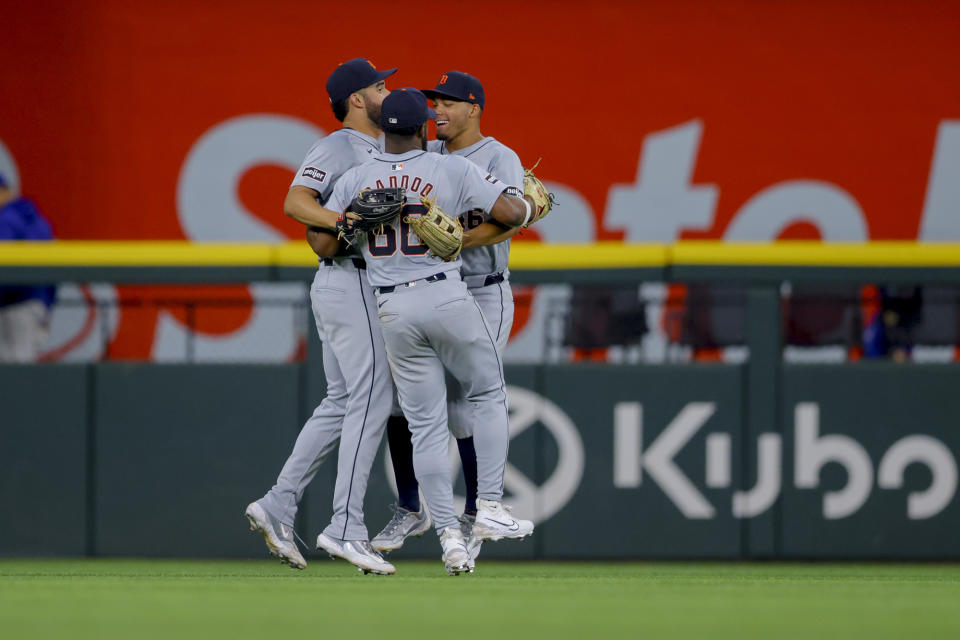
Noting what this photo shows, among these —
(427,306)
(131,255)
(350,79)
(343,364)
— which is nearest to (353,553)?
(343,364)

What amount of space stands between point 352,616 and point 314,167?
1923mm

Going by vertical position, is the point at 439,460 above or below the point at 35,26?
below

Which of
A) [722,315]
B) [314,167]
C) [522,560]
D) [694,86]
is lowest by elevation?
[522,560]

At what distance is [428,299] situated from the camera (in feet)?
15.3

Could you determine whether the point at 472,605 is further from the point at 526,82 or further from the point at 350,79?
the point at 526,82

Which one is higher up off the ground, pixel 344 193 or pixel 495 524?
pixel 344 193

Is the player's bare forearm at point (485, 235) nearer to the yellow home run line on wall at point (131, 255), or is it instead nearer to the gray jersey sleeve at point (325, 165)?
the gray jersey sleeve at point (325, 165)

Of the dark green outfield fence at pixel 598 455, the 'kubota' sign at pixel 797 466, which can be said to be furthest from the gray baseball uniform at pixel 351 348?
the 'kubota' sign at pixel 797 466

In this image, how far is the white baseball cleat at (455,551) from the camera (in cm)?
466

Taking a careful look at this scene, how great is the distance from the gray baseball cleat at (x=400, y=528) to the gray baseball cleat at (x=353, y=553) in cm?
22

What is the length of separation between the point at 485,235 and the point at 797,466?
7.41 feet

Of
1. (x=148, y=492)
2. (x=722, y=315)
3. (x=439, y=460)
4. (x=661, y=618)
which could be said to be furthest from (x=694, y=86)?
(x=661, y=618)

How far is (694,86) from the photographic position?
31.8ft

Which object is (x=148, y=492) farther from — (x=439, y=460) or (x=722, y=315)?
(x=722, y=315)
